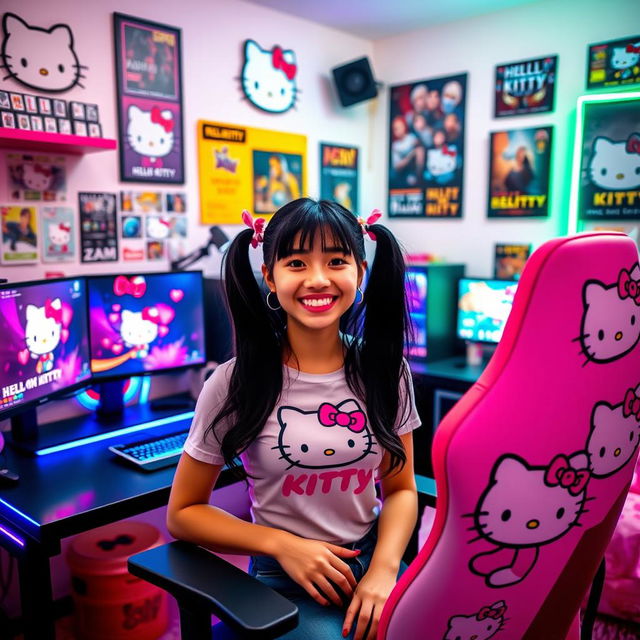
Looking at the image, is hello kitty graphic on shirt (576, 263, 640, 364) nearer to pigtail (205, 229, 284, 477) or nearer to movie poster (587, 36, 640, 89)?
pigtail (205, 229, 284, 477)

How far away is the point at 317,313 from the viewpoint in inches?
46.9

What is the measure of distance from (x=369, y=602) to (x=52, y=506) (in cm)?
81

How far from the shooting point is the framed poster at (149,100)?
7.66 feet

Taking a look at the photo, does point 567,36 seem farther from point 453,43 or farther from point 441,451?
point 441,451

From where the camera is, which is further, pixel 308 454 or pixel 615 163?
pixel 615 163

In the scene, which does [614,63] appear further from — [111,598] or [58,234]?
[111,598]

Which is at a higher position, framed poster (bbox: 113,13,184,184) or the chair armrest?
framed poster (bbox: 113,13,184,184)

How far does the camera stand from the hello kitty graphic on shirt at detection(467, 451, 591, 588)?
72 cm

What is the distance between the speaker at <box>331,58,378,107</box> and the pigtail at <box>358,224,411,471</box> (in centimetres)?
211

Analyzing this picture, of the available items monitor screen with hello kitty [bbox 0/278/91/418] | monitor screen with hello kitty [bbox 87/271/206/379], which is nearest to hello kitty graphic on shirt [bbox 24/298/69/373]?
monitor screen with hello kitty [bbox 0/278/91/418]

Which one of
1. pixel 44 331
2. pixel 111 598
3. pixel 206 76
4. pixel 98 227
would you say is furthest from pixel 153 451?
pixel 206 76

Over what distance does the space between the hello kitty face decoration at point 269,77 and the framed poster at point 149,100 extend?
0.38 m

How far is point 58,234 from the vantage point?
2182mm

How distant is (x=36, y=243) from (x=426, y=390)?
1762mm
